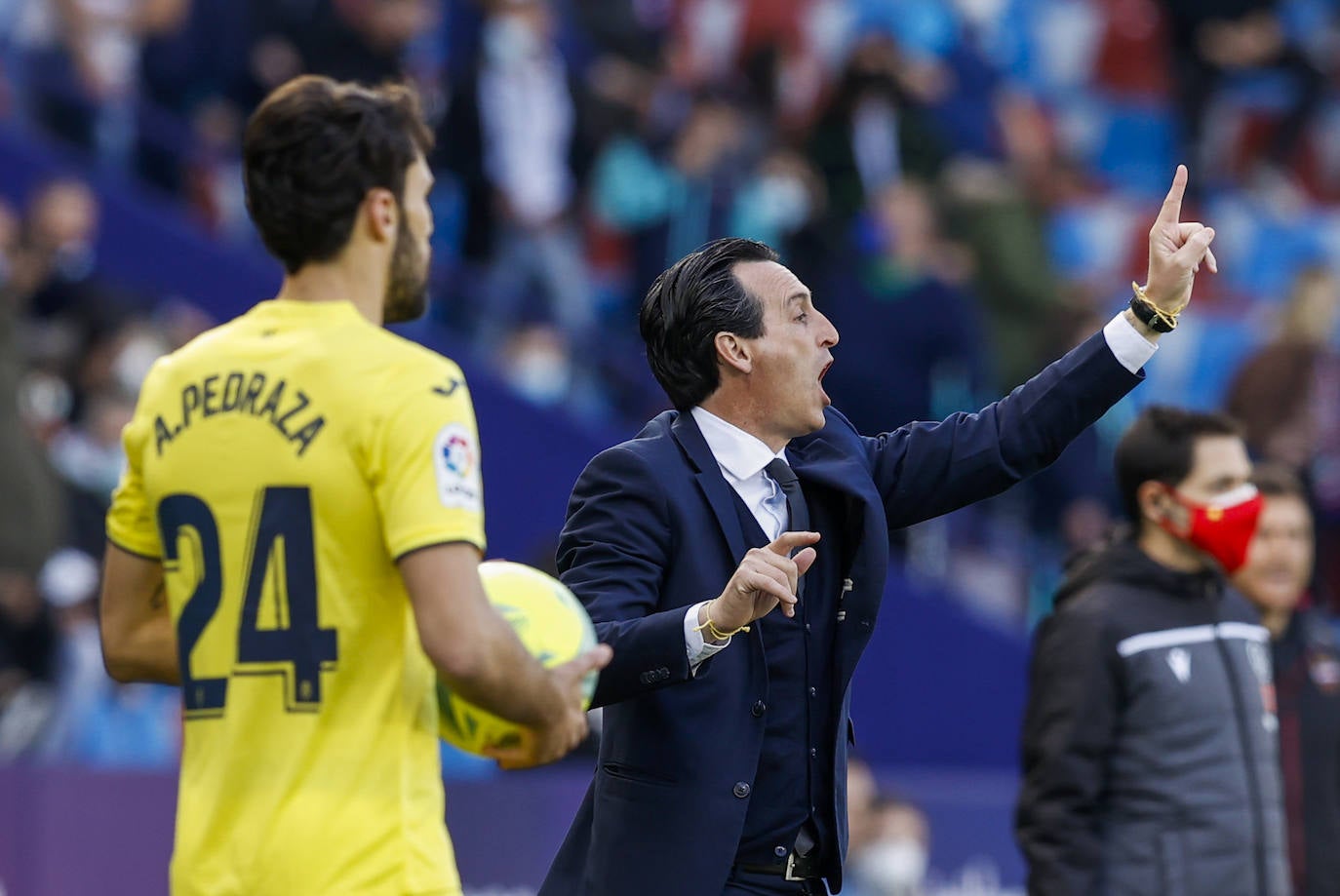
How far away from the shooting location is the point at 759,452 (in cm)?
444

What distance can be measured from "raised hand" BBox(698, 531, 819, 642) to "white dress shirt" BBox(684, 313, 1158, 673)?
0.52 m

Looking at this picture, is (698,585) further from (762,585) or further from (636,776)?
(762,585)

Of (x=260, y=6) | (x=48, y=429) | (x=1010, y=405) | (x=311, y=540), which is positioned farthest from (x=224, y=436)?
(x=260, y=6)

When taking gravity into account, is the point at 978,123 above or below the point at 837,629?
above

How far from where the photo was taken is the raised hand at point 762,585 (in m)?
3.75

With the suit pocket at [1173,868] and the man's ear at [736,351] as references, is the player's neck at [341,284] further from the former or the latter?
the suit pocket at [1173,868]

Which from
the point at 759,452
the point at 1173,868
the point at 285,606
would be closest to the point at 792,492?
the point at 759,452

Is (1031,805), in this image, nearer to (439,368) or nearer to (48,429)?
(439,368)

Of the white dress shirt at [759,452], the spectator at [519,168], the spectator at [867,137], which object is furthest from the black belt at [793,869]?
the spectator at [867,137]

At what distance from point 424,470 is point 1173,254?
191cm

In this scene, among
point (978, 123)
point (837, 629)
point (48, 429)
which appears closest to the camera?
point (837, 629)

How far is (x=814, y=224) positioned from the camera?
12.1 metres

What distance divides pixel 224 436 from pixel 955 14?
14.1m

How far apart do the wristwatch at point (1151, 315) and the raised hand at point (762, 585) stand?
3.25 feet
